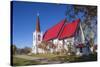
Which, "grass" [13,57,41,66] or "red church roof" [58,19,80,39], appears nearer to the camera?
"grass" [13,57,41,66]

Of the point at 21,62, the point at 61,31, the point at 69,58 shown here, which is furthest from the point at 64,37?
the point at 21,62

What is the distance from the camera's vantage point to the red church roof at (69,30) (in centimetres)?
325

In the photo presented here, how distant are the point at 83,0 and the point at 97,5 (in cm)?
23

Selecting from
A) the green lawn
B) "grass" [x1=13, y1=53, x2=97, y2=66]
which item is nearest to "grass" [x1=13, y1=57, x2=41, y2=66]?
"grass" [x1=13, y1=53, x2=97, y2=66]

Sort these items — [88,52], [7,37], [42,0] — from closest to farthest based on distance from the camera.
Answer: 1. [7,37]
2. [42,0]
3. [88,52]

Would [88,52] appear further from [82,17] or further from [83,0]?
[83,0]

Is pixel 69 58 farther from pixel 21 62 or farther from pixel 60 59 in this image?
pixel 21 62

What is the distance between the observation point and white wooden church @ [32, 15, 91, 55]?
3.13 m

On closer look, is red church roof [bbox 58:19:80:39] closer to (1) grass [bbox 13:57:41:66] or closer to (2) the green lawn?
(2) the green lawn

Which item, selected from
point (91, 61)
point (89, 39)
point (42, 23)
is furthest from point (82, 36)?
point (42, 23)

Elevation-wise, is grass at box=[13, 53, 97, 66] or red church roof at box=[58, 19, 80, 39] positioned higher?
red church roof at box=[58, 19, 80, 39]

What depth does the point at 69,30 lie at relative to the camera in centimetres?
328

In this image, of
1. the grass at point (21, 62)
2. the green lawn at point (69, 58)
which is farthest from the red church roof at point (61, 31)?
the grass at point (21, 62)

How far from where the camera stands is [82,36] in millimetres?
3330
